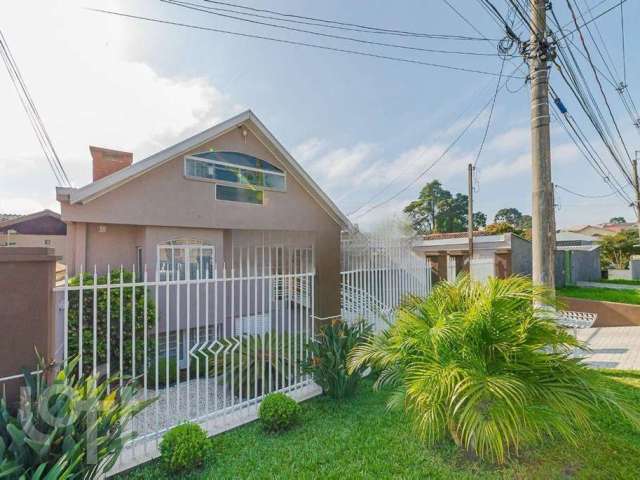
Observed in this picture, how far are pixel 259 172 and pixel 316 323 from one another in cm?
726

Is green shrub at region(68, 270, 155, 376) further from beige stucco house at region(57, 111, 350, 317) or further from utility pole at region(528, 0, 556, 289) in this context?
utility pole at region(528, 0, 556, 289)

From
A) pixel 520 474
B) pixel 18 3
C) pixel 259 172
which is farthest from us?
pixel 259 172

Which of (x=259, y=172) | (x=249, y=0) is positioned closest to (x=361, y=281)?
(x=249, y=0)

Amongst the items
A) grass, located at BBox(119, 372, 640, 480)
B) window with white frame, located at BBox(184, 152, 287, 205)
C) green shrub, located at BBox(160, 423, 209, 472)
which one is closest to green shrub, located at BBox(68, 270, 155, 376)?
green shrub, located at BBox(160, 423, 209, 472)

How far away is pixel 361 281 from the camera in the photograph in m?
6.52

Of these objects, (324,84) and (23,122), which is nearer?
(324,84)

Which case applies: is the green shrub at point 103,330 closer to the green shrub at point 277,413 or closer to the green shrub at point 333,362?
the green shrub at point 277,413

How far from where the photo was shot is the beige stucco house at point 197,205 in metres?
8.15

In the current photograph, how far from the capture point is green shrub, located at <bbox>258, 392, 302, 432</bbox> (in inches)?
159

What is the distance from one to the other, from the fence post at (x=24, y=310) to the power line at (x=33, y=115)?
6900 millimetres

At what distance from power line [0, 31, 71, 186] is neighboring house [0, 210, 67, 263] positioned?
572 centimetres

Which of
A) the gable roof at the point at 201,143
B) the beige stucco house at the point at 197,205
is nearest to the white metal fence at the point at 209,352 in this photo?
the beige stucco house at the point at 197,205

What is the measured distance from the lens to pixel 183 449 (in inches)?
125

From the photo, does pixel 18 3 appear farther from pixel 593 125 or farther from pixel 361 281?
pixel 593 125
